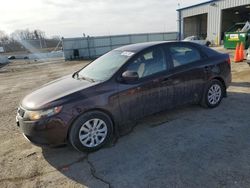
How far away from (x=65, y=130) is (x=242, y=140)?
274 centimetres

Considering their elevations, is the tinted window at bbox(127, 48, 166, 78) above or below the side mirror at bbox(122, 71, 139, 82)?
above

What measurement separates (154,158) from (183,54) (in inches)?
90.4

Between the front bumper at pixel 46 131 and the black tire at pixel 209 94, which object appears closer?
the front bumper at pixel 46 131

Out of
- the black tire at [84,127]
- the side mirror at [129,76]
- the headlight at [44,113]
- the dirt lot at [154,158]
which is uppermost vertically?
the side mirror at [129,76]

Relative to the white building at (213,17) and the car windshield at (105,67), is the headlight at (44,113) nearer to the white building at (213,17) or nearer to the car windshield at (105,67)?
the car windshield at (105,67)

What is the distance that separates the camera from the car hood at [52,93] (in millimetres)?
3488

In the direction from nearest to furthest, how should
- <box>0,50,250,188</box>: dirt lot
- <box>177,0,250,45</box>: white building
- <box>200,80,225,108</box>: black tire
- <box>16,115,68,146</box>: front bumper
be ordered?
<box>0,50,250,188</box>: dirt lot → <box>16,115,68,146</box>: front bumper → <box>200,80,225,108</box>: black tire → <box>177,0,250,45</box>: white building

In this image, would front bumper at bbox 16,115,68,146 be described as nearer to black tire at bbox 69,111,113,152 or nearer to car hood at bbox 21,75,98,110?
black tire at bbox 69,111,113,152

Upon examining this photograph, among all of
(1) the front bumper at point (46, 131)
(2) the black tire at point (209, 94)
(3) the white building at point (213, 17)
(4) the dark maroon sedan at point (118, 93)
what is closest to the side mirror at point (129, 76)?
(4) the dark maroon sedan at point (118, 93)

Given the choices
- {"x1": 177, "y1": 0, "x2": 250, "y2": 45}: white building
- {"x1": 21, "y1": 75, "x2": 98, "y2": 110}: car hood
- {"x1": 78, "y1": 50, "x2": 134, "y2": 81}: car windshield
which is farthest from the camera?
{"x1": 177, "y1": 0, "x2": 250, "y2": 45}: white building

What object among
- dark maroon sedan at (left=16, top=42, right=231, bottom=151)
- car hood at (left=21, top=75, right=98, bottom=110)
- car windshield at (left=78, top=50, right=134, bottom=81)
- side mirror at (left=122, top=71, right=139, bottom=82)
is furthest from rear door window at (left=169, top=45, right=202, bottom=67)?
car hood at (left=21, top=75, right=98, bottom=110)

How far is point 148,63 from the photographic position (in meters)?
4.21

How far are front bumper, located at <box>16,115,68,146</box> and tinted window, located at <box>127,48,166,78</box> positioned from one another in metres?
1.48

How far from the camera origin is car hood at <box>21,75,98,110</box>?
11.4 feet
